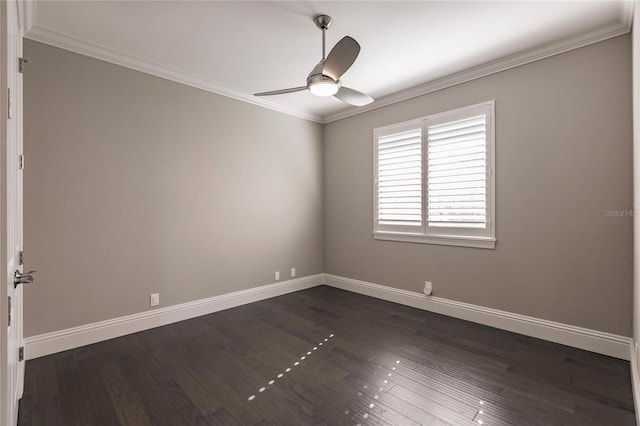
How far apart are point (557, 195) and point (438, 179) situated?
3.79 feet

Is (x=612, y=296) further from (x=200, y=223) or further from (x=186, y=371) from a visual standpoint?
(x=200, y=223)

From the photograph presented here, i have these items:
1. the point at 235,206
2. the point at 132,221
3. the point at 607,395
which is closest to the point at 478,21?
the point at 607,395

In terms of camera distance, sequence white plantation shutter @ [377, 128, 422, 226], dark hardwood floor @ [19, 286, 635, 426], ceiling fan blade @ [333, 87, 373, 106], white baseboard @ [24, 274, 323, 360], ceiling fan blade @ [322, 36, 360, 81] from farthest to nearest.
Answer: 1. white plantation shutter @ [377, 128, 422, 226]
2. ceiling fan blade @ [333, 87, 373, 106]
3. white baseboard @ [24, 274, 323, 360]
4. ceiling fan blade @ [322, 36, 360, 81]
5. dark hardwood floor @ [19, 286, 635, 426]

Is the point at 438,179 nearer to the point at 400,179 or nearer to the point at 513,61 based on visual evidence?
the point at 400,179

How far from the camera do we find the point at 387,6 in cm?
235

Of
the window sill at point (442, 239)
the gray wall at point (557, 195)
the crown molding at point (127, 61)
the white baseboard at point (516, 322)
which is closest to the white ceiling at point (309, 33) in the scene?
the crown molding at point (127, 61)

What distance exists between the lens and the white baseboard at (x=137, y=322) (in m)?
2.64

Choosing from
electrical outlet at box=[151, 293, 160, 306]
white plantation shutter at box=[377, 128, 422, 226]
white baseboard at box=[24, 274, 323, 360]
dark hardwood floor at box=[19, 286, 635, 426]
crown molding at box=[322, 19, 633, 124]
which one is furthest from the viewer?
white plantation shutter at box=[377, 128, 422, 226]

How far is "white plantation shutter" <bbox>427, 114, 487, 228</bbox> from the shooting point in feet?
10.8

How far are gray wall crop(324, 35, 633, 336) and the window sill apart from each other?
74 millimetres

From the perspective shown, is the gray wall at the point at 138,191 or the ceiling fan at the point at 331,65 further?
the gray wall at the point at 138,191

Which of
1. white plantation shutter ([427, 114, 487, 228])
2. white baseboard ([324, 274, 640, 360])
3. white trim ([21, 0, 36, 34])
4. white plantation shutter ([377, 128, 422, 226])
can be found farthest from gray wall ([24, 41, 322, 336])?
white plantation shutter ([427, 114, 487, 228])

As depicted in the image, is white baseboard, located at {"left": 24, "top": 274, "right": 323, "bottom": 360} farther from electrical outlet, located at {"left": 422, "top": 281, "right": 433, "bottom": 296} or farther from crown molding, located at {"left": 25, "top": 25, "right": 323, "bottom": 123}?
crown molding, located at {"left": 25, "top": 25, "right": 323, "bottom": 123}

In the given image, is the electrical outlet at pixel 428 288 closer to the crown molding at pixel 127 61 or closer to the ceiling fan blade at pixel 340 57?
the ceiling fan blade at pixel 340 57
